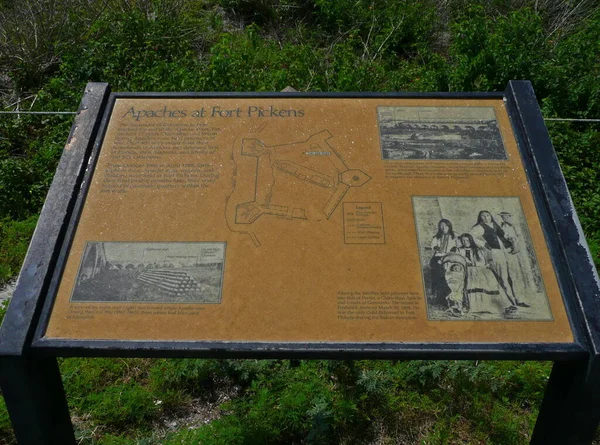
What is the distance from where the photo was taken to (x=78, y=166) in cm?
247

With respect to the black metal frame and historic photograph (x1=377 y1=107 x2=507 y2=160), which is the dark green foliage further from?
historic photograph (x1=377 y1=107 x2=507 y2=160)

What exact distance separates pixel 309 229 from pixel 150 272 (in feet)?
1.99

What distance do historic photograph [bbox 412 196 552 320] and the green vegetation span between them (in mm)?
1191

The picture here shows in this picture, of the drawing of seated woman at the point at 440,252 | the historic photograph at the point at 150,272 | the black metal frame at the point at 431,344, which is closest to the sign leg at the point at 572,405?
the black metal frame at the point at 431,344

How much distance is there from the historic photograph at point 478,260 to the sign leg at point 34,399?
53.3 inches

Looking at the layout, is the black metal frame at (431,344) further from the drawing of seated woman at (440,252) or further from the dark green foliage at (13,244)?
the dark green foliage at (13,244)

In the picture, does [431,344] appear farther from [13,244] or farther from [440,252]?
[13,244]

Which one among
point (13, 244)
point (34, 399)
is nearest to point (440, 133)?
point (34, 399)

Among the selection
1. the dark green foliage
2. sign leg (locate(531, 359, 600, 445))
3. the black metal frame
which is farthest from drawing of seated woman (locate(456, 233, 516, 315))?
the dark green foliage

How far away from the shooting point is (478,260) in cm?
223

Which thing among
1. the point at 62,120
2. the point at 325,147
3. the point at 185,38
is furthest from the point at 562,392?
the point at 185,38

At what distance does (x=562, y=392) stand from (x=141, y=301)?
152 centimetres

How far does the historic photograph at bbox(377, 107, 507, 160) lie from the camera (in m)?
2.57

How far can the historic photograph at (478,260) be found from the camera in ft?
6.93
